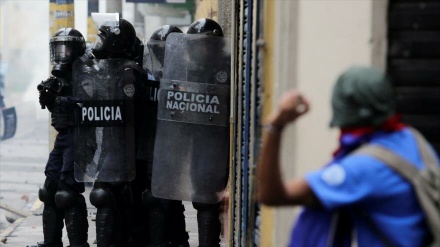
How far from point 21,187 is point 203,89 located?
9.15m

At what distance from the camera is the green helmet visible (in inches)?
131

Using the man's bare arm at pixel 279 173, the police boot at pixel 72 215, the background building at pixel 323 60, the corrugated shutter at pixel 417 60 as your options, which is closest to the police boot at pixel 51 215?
the police boot at pixel 72 215

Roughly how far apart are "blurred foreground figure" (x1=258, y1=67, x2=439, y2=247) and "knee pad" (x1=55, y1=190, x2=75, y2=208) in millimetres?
4970

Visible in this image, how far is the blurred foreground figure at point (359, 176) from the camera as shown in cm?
327

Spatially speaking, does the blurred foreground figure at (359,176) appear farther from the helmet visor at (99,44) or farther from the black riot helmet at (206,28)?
the helmet visor at (99,44)

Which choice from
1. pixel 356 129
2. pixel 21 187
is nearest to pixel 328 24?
Answer: pixel 356 129

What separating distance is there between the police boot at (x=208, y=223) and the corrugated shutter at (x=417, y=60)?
3627mm

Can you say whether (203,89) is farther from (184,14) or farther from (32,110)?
(32,110)

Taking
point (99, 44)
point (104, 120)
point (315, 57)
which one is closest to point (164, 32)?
point (99, 44)

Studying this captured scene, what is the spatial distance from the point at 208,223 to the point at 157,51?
1.33 metres

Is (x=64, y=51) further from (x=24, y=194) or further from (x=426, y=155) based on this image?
(x=24, y=194)

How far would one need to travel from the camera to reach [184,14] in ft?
93.6

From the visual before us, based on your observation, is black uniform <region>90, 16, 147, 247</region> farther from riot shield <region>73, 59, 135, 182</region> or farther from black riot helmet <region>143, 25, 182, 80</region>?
black riot helmet <region>143, 25, 182, 80</region>

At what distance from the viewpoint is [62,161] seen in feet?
27.6
